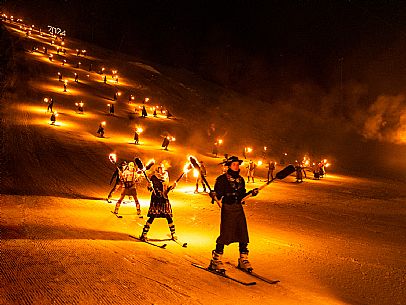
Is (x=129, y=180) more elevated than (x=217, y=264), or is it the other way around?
(x=129, y=180)

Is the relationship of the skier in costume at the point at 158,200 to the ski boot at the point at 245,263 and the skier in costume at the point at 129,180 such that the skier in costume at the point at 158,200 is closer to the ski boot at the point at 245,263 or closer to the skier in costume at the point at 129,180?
the ski boot at the point at 245,263

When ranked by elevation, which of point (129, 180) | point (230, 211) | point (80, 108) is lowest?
point (230, 211)

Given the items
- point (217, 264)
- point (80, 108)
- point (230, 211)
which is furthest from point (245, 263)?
point (80, 108)

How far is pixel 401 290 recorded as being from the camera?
762cm

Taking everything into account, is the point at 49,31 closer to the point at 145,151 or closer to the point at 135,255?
the point at 145,151

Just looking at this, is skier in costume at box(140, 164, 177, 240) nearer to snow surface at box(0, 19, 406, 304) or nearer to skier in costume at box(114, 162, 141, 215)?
snow surface at box(0, 19, 406, 304)

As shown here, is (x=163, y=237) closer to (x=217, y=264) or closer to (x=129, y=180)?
(x=217, y=264)

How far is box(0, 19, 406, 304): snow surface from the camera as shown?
6379mm

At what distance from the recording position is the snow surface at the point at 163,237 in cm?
638

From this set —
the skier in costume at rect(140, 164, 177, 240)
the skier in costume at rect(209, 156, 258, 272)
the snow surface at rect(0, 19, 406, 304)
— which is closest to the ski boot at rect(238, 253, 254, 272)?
the skier in costume at rect(209, 156, 258, 272)

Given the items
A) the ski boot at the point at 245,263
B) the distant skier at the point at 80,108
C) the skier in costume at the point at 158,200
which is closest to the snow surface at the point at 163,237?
the ski boot at the point at 245,263

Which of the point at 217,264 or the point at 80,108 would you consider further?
the point at 80,108

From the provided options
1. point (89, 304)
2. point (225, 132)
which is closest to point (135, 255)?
point (89, 304)

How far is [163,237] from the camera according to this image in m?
10.7
